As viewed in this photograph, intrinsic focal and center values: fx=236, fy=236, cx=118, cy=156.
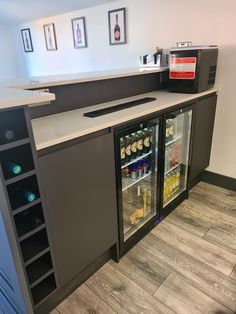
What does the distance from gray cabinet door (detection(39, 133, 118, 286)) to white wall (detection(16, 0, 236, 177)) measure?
1.51 m

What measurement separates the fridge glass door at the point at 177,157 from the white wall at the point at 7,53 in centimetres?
403

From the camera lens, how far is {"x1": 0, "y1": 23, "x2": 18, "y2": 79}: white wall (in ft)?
14.7

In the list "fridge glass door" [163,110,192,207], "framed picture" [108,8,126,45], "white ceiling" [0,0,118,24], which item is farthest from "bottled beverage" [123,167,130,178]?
"white ceiling" [0,0,118,24]

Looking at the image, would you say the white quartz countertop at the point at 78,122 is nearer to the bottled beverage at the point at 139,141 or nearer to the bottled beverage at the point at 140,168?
the bottled beverage at the point at 139,141

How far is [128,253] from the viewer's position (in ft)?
5.77

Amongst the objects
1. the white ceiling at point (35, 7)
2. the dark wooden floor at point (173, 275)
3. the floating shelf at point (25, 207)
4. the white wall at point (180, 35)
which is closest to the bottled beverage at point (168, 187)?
the dark wooden floor at point (173, 275)

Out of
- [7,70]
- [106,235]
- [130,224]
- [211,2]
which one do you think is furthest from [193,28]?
[7,70]

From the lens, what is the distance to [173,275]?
157 cm

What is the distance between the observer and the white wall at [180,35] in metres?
2.12

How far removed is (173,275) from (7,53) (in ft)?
16.0

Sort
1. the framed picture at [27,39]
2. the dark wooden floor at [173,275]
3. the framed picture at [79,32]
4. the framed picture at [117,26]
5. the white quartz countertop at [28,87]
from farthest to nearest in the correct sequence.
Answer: the framed picture at [27,39]
the framed picture at [79,32]
the framed picture at [117,26]
the dark wooden floor at [173,275]
the white quartz countertop at [28,87]

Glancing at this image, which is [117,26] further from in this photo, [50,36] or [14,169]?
[14,169]

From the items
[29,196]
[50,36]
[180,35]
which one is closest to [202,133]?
[180,35]

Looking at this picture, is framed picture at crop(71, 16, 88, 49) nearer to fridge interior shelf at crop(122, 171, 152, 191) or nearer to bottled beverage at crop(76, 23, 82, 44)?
bottled beverage at crop(76, 23, 82, 44)
